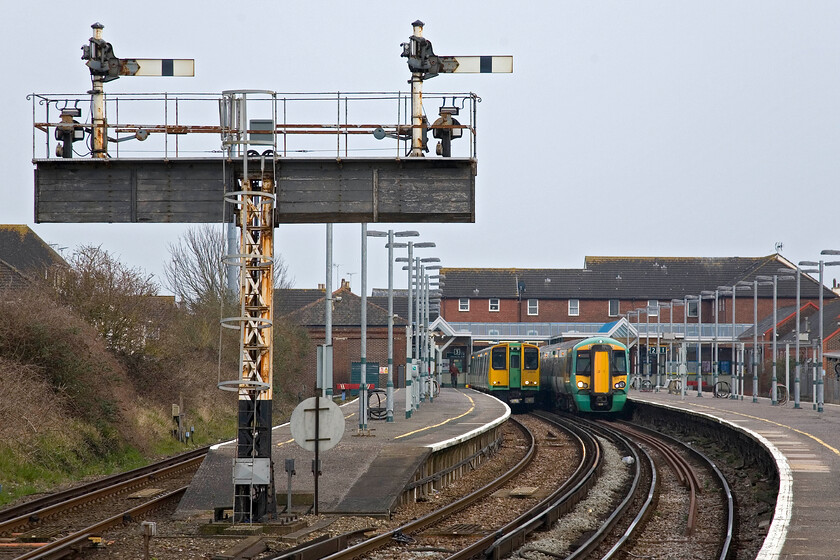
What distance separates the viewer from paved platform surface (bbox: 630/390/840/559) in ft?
36.4

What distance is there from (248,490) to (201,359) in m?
23.7

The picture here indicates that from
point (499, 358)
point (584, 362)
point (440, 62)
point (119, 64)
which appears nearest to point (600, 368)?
point (584, 362)

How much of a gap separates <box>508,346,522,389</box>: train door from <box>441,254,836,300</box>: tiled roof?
115 ft

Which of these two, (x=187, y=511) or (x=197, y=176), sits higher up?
(x=197, y=176)

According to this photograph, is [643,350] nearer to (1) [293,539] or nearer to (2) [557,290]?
(2) [557,290]

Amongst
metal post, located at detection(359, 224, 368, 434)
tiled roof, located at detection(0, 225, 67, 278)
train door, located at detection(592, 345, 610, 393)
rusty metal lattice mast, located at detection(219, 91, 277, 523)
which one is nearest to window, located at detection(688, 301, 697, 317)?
train door, located at detection(592, 345, 610, 393)

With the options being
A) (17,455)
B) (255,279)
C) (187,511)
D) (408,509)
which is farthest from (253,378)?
(17,455)

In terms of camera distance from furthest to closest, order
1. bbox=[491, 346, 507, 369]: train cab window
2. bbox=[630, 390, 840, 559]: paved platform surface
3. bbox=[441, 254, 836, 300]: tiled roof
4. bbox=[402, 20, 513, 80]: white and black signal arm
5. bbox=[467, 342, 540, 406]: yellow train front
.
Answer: bbox=[441, 254, 836, 300]: tiled roof → bbox=[491, 346, 507, 369]: train cab window → bbox=[467, 342, 540, 406]: yellow train front → bbox=[402, 20, 513, 80]: white and black signal arm → bbox=[630, 390, 840, 559]: paved platform surface

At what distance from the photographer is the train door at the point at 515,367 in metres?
48.1

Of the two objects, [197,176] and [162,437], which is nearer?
[197,176]

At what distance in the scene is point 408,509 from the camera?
619 inches

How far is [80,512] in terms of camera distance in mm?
15375

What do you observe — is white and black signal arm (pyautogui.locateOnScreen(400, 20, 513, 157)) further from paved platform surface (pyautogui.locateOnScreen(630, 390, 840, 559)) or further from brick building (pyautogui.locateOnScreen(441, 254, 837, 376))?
brick building (pyautogui.locateOnScreen(441, 254, 837, 376))

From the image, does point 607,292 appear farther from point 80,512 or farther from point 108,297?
point 80,512
